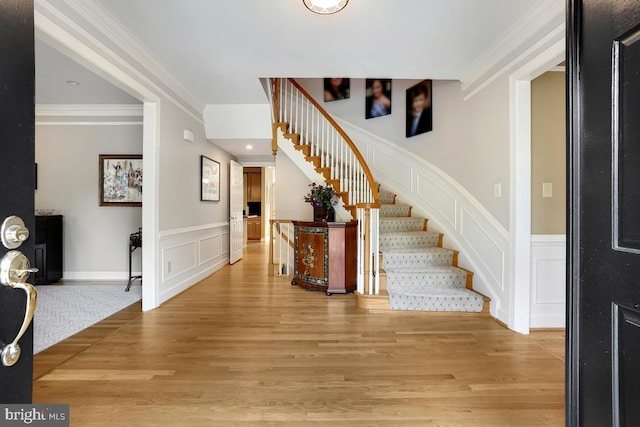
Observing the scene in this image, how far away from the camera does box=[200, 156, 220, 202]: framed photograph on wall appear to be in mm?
4789

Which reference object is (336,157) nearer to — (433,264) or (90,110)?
(433,264)

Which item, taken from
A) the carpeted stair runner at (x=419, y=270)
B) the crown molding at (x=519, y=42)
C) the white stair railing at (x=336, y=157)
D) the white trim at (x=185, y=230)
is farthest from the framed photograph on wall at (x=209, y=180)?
the crown molding at (x=519, y=42)

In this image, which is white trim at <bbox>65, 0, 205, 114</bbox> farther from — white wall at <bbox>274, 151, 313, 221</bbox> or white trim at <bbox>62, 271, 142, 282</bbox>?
white trim at <bbox>62, 271, 142, 282</bbox>

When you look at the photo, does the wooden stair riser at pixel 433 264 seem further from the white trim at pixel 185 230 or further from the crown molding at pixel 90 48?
the crown molding at pixel 90 48

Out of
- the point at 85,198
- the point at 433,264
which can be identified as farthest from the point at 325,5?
the point at 85,198

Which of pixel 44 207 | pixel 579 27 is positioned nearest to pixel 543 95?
pixel 579 27

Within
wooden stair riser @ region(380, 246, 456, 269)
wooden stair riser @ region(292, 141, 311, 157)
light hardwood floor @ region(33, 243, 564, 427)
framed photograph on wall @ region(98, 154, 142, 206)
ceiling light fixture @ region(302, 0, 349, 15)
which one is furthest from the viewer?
framed photograph on wall @ region(98, 154, 142, 206)

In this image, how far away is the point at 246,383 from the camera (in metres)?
1.94

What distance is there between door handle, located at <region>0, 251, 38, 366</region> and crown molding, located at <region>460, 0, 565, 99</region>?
10.4ft

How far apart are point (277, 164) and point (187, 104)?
73.9 inches

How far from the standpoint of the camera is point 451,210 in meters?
3.96

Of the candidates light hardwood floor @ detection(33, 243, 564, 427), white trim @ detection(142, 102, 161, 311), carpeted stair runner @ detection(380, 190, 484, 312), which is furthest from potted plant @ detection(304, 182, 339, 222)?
white trim @ detection(142, 102, 161, 311)

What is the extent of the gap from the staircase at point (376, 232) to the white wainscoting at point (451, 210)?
0.16 meters

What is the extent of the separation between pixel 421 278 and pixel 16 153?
11.7 ft
